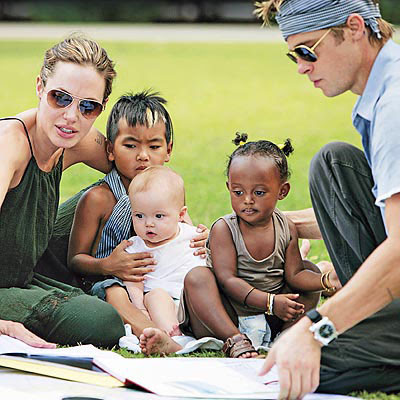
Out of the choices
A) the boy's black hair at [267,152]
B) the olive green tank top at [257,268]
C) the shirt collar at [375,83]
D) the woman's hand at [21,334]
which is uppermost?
the shirt collar at [375,83]

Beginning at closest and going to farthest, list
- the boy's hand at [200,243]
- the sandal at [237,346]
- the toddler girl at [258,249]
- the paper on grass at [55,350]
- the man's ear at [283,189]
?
1. the paper on grass at [55,350]
2. the sandal at [237,346]
3. the toddler girl at [258,249]
4. the man's ear at [283,189]
5. the boy's hand at [200,243]

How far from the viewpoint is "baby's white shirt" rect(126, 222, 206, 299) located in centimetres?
474

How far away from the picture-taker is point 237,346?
4.05 m

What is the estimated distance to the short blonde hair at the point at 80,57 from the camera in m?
4.41

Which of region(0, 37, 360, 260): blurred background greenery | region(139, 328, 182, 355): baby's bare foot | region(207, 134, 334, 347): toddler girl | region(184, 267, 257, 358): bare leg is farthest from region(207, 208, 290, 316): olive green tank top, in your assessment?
region(0, 37, 360, 260): blurred background greenery

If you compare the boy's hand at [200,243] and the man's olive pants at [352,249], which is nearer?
the man's olive pants at [352,249]

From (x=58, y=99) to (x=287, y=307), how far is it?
1347 millimetres

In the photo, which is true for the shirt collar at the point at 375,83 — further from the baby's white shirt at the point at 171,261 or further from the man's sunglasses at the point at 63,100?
the baby's white shirt at the point at 171,261

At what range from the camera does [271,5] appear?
151 inches

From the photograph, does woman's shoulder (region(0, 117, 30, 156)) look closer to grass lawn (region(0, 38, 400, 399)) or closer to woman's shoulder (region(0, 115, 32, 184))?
woman's shoulder (region(0, 115, 32, 184))

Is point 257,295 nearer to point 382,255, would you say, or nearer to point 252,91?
point 382,255

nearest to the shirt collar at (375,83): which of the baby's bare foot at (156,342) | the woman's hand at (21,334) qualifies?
the baby's bare foot at (156,342)

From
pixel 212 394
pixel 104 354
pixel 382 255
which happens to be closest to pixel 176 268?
pixel 104 354

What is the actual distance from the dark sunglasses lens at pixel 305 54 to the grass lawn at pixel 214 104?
47.9 inches
